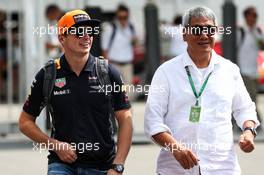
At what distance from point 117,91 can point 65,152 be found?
0.53 metres

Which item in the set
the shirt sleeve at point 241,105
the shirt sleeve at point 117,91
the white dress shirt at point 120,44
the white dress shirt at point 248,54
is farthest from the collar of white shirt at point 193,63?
the white dress shirt at point 120,44

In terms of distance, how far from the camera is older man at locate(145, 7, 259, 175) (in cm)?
570

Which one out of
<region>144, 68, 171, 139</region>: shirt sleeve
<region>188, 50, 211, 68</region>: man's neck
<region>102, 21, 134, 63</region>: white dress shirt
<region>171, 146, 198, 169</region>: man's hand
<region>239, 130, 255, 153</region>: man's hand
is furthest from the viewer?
<region>102, 21, 134, 63</region>: white dress shirt

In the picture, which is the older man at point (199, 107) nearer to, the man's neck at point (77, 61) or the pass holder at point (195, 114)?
the pass holder at point (195, 114)

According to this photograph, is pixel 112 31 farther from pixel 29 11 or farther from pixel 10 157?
pixel 10 157

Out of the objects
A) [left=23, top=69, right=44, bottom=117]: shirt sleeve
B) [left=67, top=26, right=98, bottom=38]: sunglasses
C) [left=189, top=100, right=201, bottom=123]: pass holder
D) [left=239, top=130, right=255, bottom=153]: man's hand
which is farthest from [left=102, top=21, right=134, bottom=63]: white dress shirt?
[left=239, top=130, right=255, bottom=153]: man's hand

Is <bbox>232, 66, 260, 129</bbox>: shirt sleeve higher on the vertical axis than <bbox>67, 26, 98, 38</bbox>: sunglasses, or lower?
lower

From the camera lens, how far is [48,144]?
584cm

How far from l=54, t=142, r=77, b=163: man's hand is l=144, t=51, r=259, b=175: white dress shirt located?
0.48 meters

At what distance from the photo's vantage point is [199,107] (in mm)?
5719

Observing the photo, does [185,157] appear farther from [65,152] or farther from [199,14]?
[199,14]

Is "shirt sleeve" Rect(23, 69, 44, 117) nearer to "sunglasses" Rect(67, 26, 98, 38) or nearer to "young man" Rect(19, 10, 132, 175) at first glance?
"young man" Rect(19, 10, 132, 175)

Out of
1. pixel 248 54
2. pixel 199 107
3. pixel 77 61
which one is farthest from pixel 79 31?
pixel 248 54

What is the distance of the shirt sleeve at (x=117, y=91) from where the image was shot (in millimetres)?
5953
